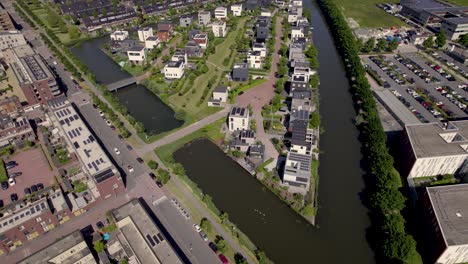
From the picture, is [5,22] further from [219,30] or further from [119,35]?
[219,30]

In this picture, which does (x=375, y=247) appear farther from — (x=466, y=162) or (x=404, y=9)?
(x=404, y=9)

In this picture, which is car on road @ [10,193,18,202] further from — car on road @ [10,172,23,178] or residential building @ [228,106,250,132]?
residential building @ [228,106,250,132]

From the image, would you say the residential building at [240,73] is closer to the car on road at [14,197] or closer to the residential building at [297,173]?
the residential building at [297,173]

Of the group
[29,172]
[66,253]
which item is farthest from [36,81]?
[66,253]

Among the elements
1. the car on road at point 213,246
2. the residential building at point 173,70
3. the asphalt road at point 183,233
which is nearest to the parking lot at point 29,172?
the asphalt road at point 183,233

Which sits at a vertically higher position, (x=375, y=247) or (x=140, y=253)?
(x=140, y=253)

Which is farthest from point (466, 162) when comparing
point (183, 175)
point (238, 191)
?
point (183, 175)
